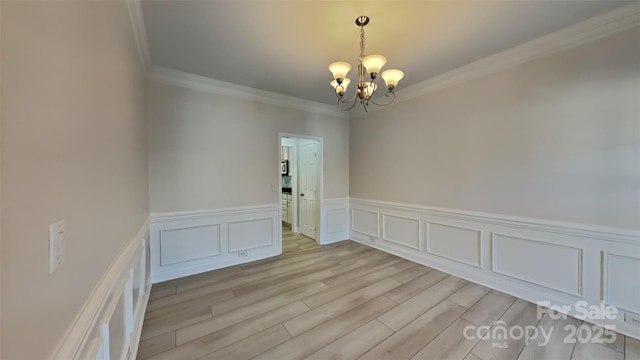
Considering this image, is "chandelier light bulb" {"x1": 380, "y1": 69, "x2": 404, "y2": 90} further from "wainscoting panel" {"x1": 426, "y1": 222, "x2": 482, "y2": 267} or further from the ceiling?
"wainscoting panel" {"x1": 426, "y1": 222, "x2": 482, "y2": 267}

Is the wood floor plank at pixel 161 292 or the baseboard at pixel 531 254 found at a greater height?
the baseboard at pixel 531 254

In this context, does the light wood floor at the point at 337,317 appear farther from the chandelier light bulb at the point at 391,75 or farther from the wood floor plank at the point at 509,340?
the chandelier light bulb at the point at 391,75

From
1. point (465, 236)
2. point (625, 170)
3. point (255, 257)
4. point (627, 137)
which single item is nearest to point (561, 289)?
point (465, 236)

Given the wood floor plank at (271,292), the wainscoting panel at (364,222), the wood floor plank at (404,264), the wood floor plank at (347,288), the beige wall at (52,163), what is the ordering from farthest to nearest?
the wainscoting panel at (364,222), the wood floor plank at (404,264), the wood floor plank at (347,288), the wood floor plank at (271,292), the beige wall at (52,163)

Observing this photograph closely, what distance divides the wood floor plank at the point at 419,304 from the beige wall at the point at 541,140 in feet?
3.14

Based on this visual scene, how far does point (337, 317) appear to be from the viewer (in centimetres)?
218

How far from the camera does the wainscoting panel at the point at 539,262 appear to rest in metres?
2.19

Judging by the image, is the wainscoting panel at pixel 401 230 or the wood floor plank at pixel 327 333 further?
the wainscoting panel at pixel 401 230

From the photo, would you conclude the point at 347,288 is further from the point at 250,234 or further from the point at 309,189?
the point at 309,189

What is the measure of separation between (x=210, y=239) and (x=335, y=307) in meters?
1.96

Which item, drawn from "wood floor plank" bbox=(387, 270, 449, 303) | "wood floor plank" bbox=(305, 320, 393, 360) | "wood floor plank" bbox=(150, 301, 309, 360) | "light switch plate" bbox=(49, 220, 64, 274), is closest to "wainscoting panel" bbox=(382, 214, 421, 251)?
"wood floor plank" bbox=(387, 270, 449, 303)

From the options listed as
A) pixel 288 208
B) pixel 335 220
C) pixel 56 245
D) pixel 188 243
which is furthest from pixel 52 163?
pixel 288 208

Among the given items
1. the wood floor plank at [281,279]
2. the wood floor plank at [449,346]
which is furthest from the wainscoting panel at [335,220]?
the wood floor plank at [449,346]

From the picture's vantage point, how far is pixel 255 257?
3.58m
